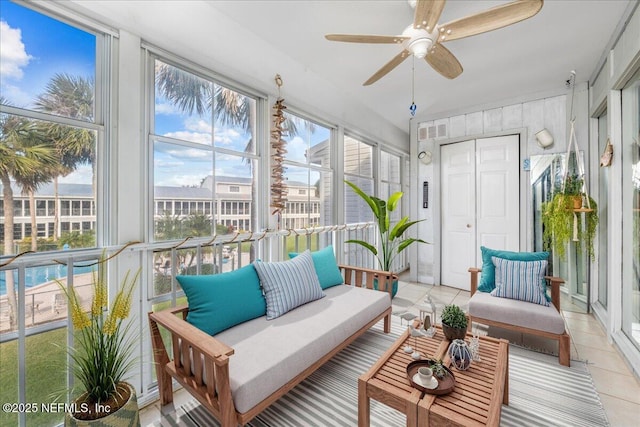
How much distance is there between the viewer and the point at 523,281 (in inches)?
103

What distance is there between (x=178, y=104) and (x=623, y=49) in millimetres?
3638

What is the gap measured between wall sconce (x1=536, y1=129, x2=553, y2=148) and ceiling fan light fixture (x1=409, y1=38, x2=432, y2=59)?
8.91ft

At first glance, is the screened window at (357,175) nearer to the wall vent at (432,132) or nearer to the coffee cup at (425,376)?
the wall vent at (432,132)

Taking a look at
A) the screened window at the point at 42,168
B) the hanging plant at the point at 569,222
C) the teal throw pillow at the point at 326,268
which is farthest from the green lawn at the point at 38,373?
the hanging plant at the point at 569,222

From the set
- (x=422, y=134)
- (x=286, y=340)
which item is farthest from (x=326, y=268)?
(x=422, y=134)

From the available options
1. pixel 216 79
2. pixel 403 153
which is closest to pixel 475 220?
pixel 403 153

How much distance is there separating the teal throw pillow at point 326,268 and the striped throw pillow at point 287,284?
235 mm

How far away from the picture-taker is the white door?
3.98m

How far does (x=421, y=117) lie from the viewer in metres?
4.72

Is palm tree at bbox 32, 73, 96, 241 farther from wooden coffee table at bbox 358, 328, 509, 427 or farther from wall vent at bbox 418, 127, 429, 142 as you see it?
wall vent at bbox 418, 127, 429, 142

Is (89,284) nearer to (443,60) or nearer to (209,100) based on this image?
(209,100)

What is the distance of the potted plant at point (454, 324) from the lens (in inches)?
67.8

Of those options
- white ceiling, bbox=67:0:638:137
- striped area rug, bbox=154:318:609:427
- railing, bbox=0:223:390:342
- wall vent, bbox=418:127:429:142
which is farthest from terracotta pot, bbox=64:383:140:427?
wall vent, bbox=418:127:429:142

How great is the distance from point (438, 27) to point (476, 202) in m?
3.07
